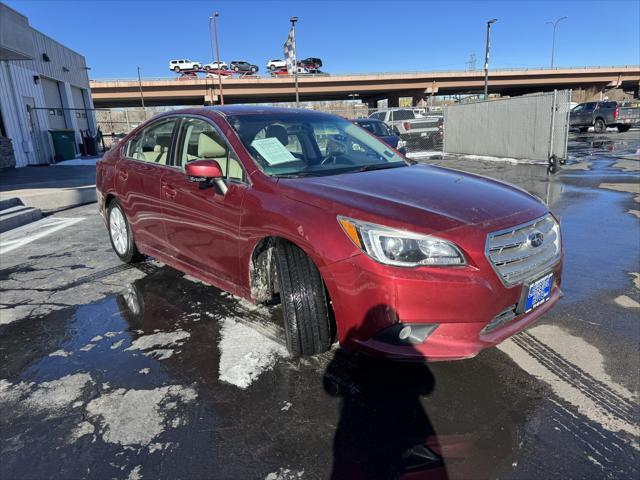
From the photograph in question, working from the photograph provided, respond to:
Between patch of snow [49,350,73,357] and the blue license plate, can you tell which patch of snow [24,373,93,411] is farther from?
the blue license plate

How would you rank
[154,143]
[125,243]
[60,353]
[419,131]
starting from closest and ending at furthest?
[60,353] → [154,143] → [125,243] → [419,131]

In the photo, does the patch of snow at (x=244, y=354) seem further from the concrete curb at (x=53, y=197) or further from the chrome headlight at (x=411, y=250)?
the concrete curb at (x=53, y=197)

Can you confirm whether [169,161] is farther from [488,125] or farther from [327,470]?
[488,125]

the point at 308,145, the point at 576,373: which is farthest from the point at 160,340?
the point at 576,373

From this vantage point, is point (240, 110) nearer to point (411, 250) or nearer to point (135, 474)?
point (411, 250)

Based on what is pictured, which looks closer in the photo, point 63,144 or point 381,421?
point 381,421

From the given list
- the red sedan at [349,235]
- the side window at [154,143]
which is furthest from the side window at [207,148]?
the side window at [154,143]

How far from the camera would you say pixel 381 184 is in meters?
3.09

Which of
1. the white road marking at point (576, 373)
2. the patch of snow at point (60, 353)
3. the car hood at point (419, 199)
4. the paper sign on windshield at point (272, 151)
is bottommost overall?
the white road marking at point (576, 373)

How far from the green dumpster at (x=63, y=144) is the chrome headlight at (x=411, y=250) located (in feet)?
65.6

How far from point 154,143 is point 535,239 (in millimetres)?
3458

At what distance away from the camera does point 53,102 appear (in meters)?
21.1

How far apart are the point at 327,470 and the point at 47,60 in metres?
23.0

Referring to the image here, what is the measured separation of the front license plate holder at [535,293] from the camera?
8.72 ft
